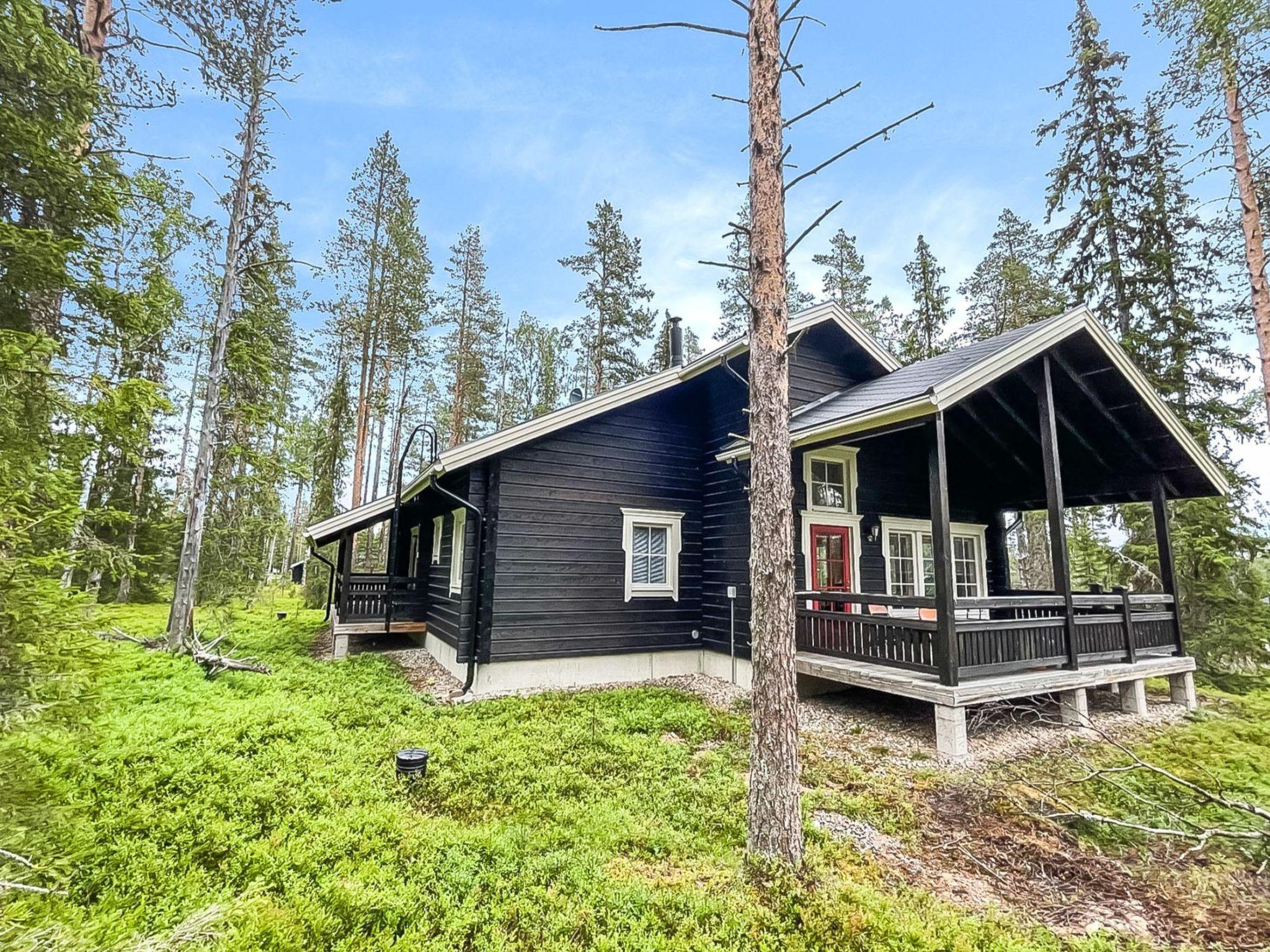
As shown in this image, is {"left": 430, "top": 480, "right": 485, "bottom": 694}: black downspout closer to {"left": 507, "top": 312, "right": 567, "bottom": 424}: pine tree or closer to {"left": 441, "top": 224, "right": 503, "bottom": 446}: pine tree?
{"left": 441, "top": 224, "right": 503, "bottom": 446}: pine tree

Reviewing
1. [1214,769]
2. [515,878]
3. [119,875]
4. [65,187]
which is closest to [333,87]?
[65,187]

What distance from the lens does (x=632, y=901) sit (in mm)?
2875

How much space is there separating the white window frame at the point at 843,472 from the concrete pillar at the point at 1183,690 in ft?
15.4

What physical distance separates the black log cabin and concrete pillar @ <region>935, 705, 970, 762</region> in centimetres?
2

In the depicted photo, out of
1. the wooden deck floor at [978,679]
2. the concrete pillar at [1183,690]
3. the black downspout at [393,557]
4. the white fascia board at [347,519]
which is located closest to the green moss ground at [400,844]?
the wooden deck floor at [978,679]

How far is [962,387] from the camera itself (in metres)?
5.63

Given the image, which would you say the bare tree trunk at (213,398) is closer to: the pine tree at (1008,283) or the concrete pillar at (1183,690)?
the concrete pillar at (1183,690)

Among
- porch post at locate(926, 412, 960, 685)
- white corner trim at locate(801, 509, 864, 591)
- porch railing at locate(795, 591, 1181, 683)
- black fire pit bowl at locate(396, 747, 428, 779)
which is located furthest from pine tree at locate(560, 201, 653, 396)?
black fire pit bowl at locate(396, 747, 428, 779)

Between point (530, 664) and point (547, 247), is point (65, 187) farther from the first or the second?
point (547, 247)

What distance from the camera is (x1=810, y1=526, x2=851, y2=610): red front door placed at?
8.12m

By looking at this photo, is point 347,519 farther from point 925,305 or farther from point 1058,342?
point 925,305

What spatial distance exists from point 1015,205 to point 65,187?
24.0 metres

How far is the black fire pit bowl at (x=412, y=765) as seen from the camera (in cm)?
432

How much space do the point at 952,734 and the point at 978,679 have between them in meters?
0.73
